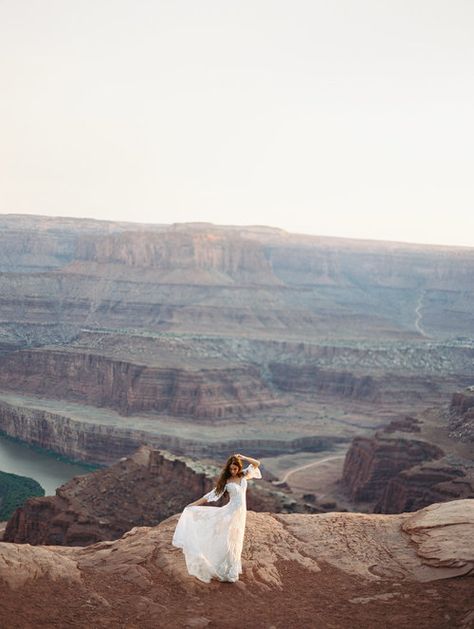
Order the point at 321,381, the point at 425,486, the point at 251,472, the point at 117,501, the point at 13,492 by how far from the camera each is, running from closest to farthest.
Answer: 1. the point at 251,472
2. the point at 117,501
3. the point at 425,486
4. the point at 13,492
5. the point at 321,381

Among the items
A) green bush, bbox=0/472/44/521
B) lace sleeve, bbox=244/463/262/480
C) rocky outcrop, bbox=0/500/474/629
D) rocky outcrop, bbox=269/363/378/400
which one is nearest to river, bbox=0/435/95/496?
green bush, bbox=0/472/44/521

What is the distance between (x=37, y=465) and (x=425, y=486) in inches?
1530

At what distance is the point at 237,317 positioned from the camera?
150m

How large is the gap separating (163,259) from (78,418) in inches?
2789

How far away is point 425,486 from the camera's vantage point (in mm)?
56656

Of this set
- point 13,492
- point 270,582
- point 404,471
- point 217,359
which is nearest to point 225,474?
point 270,582

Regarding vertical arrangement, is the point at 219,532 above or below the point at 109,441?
above

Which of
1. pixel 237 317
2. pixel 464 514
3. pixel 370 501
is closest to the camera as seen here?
pixel 464 514

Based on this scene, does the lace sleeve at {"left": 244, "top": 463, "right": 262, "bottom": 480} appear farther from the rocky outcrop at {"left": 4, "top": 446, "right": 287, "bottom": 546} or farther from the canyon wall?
the canyon wall

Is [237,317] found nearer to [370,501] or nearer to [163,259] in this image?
[163,259]

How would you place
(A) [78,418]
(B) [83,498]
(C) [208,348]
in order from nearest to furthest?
(B) [83,498] → (A) [78,418] → (C) [208,348]

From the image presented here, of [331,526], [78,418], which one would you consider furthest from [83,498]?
[78,418]

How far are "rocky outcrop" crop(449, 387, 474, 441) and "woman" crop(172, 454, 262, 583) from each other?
49.8 metres

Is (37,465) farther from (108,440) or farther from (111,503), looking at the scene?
(111,503)
